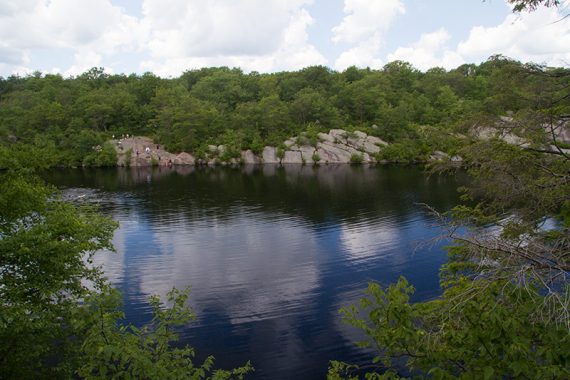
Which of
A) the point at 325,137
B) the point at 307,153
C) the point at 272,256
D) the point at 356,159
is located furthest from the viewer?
the point at 325,137

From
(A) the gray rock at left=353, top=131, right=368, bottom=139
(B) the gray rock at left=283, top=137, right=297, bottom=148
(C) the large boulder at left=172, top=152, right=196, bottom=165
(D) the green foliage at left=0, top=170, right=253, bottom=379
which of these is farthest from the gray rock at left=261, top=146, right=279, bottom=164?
(D) the green foliage at left=0, top=170, right=253, bottom=379

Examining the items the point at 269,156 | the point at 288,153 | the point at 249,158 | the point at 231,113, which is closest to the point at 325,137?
the point at 288,153

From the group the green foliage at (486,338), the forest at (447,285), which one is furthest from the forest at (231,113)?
the green foliage at (486,338)

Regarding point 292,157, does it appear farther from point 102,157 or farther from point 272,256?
point 272,256

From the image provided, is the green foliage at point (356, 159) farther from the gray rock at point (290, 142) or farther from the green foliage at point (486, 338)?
the green foliage at point (486, 338)

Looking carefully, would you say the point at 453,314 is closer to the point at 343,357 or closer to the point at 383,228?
the point at 343,357

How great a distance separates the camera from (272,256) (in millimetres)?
27969

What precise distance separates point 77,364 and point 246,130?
78.1 metres

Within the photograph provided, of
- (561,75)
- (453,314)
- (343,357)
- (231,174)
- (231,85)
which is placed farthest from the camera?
(231,85)

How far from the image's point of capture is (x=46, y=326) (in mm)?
11883

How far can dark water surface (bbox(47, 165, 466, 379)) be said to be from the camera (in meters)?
17.9

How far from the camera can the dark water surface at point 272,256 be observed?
17938 mm

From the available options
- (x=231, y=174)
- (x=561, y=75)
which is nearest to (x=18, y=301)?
(x=561, y=75)

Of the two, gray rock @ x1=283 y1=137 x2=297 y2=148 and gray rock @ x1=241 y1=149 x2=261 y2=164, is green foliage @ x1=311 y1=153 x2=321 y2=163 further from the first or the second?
gray rock @ x1=241 y1=149 x2=261 y2=164
